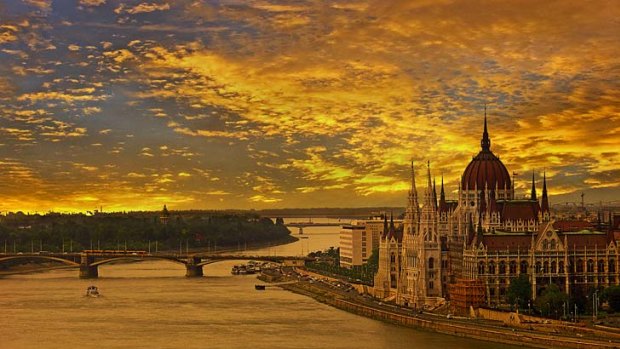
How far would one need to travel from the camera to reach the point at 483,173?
119 meters

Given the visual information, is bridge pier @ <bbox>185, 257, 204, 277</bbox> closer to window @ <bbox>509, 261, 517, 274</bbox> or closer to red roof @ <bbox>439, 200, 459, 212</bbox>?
red roof @ <bbox>439, 200, 459, 212</bbox>

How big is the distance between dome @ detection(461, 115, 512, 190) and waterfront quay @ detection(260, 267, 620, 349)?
16.8 m

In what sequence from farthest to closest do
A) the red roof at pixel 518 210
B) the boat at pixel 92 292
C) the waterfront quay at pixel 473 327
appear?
the boat at pixel 92 292
the red roof at pixel 518 210
the waterfront quay at pixel 473 327

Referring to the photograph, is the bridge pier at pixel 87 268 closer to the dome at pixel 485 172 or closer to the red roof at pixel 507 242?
the dome at pixel 485 172

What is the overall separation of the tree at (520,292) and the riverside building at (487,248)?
250 cm

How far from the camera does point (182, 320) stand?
99812 mm

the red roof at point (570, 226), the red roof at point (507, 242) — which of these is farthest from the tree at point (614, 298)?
the red roof at point (570, 226)

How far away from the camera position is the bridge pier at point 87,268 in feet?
522

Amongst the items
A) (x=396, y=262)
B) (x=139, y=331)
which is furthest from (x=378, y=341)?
(x=396, y=262)

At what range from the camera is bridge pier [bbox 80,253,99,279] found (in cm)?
15925

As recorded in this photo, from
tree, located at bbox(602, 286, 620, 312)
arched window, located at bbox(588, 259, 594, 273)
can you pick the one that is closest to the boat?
arched window, located at bbox(588, 259, 594, 273)

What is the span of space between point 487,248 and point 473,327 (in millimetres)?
15578

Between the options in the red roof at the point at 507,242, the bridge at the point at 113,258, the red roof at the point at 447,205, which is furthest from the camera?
the bridge at the point at 113,258

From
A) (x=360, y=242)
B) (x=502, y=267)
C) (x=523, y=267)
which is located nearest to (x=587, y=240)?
(x=523, y=267)
